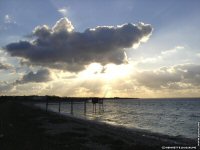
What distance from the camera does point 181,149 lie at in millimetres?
23125

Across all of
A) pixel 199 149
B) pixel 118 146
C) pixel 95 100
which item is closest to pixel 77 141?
pixel 118 146

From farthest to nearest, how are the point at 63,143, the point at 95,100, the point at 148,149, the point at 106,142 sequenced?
the point at 95,100, the point at 106,142, the point at 63,143, the point at 148,149

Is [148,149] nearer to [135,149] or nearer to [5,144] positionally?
[135,149]

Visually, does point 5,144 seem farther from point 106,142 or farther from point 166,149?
point 166,149

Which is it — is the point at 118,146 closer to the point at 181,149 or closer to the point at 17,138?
the point at 181,149

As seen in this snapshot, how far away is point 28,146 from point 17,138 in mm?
3952

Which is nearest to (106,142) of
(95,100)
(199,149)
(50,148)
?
(50,148)

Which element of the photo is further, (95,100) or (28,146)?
(95,100)

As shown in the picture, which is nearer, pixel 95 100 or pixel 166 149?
pixel 166 149

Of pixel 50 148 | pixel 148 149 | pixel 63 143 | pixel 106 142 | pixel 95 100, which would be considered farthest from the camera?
pixel 95 100

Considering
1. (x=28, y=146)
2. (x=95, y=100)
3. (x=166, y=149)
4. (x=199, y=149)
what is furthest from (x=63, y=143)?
(x=95, y=100)

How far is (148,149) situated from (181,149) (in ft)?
9.22

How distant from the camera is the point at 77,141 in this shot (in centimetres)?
2583

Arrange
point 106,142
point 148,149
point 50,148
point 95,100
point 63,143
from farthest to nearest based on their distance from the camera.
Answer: point 95,100 < point 106,142 < point 63,143 < point 148,149 < point 50,148
